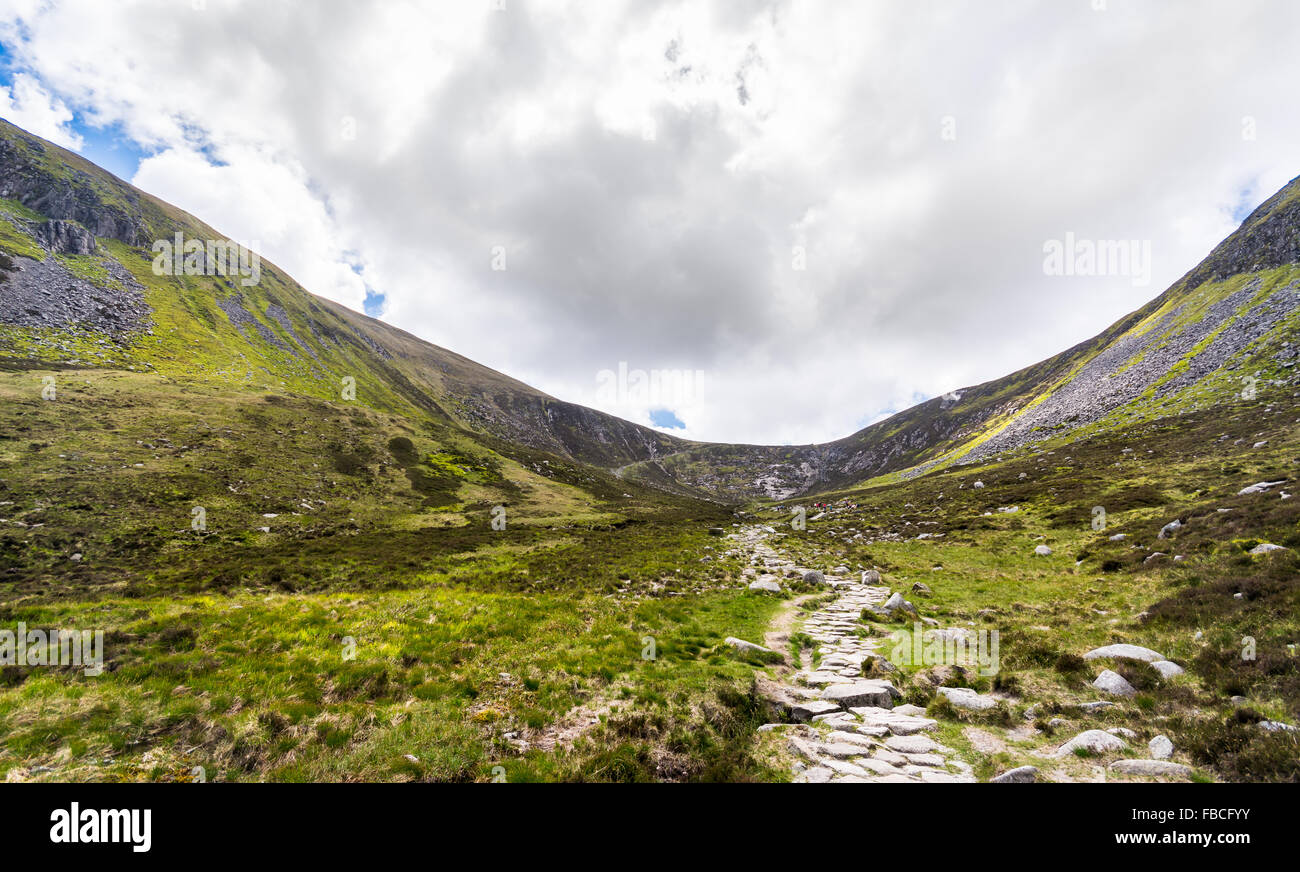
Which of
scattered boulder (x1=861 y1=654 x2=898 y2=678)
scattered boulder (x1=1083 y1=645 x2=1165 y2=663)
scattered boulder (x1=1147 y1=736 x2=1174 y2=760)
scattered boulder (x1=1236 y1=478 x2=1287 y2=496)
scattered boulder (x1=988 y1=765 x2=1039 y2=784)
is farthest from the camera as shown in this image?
scattered boulder (x1=1236 y1=478 x2=1287 y2=496)

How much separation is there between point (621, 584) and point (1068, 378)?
143361mm

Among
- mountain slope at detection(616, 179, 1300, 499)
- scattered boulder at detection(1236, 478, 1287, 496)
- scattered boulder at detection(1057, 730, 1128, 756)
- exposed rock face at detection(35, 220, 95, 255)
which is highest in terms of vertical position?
exposed rock face at detection(35, 220, 95, 255)

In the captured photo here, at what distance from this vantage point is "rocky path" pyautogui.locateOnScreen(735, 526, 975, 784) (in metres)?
7.30

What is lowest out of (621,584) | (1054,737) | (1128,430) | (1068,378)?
(621,584)

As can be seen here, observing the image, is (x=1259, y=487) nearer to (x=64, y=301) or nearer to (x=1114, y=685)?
(x=1114, y=685)

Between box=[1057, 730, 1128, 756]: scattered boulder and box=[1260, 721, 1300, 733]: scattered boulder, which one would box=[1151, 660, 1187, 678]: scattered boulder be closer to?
box=[1260, 721, 1300, 733]: scattered boulder

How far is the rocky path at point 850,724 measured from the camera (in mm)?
7305

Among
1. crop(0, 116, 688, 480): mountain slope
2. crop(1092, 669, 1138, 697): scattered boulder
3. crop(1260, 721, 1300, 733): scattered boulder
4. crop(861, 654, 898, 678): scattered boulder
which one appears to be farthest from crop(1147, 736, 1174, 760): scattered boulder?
crop(0, 116, 688, 480): mountain slope

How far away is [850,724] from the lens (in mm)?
9156

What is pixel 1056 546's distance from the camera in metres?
25.8
